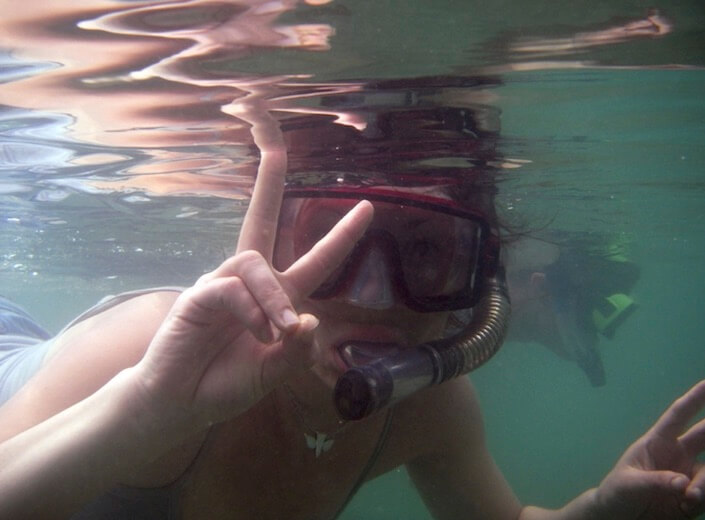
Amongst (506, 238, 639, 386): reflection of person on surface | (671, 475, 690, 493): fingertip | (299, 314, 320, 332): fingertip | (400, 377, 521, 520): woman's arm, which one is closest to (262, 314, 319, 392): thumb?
(299, 314, 320, 332): fingertip

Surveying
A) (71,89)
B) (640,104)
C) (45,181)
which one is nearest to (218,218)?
(45,181)

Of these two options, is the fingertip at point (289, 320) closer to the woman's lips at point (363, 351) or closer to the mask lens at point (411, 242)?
the woman's lips at point (363, 351)

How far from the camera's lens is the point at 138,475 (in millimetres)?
3619

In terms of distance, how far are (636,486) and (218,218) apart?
1298 centimetres

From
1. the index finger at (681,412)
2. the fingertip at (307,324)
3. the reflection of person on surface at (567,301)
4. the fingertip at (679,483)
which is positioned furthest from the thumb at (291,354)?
the reflection of person on surface at (567,301)

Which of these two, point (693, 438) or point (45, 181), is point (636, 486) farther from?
point (45, 181)

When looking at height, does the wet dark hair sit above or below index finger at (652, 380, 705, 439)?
above

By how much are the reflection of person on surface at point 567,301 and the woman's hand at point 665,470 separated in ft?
32.1

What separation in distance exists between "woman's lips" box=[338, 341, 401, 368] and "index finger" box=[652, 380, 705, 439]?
2.15 m

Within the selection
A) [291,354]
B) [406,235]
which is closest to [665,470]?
[406,235]

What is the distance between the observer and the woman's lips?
3.58m

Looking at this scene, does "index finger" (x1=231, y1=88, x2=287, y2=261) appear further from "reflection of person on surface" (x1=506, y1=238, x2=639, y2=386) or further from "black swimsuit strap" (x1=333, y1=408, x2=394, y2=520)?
"reflection of person on surface" (x1=506, y1=238, x2=639, y2=386)

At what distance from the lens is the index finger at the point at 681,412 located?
4059 mm

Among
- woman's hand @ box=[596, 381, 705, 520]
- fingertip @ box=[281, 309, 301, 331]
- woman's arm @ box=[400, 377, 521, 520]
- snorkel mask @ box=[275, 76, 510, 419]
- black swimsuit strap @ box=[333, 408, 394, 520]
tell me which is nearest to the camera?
fingertip @ box=[281, 309, 301, 331]
